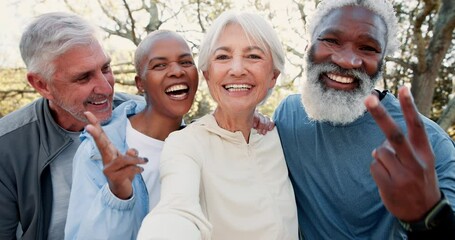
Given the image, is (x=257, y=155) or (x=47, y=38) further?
(x=47, y=38)

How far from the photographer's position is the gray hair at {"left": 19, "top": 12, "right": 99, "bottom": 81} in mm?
2479

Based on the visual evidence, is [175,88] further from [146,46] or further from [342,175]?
[342,175]

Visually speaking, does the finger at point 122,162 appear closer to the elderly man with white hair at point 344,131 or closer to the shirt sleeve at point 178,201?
the shirt sleeve at point 178,201

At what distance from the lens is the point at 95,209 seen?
1866 millimetres

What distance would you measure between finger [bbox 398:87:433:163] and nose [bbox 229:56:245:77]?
885 mm

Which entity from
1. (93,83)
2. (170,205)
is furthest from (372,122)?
(93,83)

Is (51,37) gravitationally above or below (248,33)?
below

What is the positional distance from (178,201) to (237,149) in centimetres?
55

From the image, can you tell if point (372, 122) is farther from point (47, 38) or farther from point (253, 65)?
point (47, 38)

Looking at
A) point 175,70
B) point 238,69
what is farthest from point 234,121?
point 175,70

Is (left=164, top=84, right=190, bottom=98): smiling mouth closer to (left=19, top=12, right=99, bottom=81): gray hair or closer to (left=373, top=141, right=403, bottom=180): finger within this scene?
(left=19, top=12, right=99, bottom=81): gray hair

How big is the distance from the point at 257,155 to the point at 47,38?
54.7 inches

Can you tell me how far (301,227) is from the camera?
7.48 ft

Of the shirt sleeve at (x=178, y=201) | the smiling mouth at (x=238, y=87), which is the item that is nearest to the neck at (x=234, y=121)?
the smiling mouth at (x=238, y=87)
